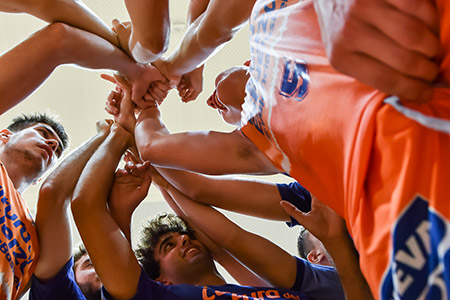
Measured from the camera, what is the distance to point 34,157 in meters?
1.34

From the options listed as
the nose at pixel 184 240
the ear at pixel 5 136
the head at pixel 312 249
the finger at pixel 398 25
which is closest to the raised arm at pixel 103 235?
the nose at pixel 184 240

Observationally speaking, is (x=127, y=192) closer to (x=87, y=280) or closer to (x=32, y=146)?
(x=87, y=280)

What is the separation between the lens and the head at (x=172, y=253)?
1187mm

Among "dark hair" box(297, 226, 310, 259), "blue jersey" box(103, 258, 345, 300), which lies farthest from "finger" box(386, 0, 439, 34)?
"dark hair" box(297, 226, 310, 259)

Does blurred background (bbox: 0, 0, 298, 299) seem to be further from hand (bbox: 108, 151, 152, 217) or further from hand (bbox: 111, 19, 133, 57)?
hand (bbox: 108, 151, 152, 217)

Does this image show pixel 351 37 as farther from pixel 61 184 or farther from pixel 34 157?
pixel 34 157

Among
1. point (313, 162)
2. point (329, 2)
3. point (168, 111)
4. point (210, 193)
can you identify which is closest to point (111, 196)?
point (210, 193)

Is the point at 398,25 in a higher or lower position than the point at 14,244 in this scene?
higher

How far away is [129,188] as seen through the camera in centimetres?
110

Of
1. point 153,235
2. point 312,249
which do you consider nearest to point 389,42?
point 153,235

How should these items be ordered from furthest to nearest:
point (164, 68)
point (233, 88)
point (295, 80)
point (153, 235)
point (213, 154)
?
point (153, 235) < point (164, 68) < point (233, 88) < point (213, 154) < point (295, 80)

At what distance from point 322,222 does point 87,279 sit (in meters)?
0.81

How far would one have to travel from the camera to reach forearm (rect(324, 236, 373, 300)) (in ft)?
2.43

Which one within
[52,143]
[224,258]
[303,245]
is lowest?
[303,245]
